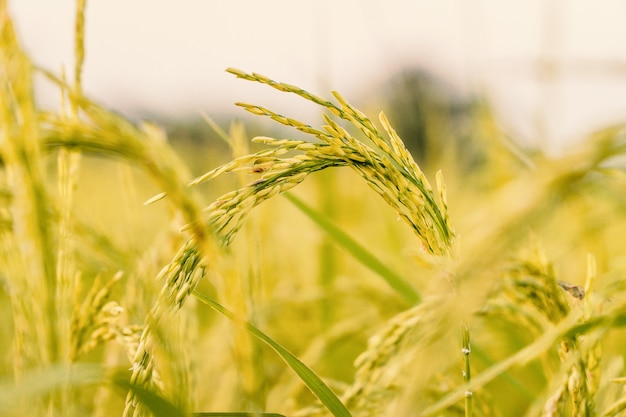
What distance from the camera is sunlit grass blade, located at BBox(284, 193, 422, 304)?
95 centimetres

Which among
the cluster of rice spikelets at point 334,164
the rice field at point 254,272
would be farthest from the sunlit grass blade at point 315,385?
the cluster of rice spikelets at point 334,164

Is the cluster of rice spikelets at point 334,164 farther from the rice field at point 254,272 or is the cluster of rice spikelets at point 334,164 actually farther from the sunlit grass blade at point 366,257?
the sunlit grass blade at point 366,257

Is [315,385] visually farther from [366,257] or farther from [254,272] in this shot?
[366,257]

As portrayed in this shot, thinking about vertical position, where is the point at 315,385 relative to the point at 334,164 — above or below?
below

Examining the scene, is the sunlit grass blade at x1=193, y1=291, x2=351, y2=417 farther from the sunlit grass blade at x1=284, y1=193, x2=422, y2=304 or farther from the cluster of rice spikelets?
the sunlit grass blade at x1=284, y1=193, x2=422, y2=304

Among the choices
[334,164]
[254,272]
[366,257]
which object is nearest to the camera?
[334,164]

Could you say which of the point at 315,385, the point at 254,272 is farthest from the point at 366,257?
the point at 315,385

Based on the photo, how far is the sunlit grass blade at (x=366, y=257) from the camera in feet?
3.13

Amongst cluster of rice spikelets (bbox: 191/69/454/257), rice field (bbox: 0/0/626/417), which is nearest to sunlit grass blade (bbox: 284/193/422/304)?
rice field (bbox: 0/0/626/417)

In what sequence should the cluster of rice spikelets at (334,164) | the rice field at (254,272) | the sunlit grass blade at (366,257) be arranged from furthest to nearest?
the sunlit grass blade at (366,257), the cluster of rice spikelets at (334,164), the rice field at (254,272)

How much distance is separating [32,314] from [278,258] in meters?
2.08

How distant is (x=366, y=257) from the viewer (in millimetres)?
989

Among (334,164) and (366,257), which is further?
(366,257)

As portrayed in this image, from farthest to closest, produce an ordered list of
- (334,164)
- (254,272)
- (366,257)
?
(366,257)
(254,272)
(334,164)
